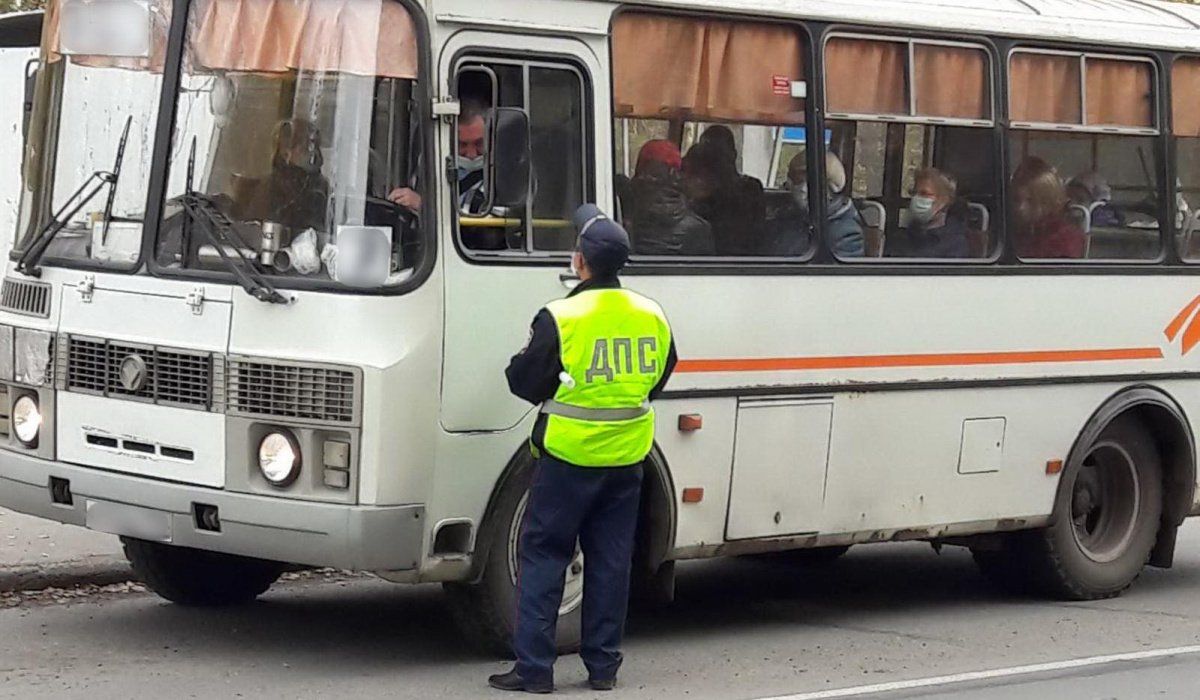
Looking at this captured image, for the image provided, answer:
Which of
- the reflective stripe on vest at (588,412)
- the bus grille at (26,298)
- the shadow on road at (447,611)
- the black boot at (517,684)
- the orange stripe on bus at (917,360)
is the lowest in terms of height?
the shadow on road at (447,611)

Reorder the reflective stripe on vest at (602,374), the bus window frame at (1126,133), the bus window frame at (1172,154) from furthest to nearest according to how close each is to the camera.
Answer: the bus window frame at (1172,154), the bus window frame at (1126,133), the reflective stripe on vest at (602,374)

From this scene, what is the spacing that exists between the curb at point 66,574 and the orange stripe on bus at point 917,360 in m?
3.16

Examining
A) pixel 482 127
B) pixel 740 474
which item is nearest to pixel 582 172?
pixel 482 127

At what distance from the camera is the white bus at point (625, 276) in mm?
8133

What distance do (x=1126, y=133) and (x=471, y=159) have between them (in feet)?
13.6

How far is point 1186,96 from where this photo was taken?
37.2ft

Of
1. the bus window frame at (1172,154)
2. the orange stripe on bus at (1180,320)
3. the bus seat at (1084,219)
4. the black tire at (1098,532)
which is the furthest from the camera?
the bus window frame at (1172,154)

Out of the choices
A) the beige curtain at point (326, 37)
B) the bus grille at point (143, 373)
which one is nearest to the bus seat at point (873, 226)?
the beige curtain at point (326, 37)

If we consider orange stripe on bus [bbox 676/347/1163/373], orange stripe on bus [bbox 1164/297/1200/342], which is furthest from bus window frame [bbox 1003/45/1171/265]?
orange stripe on bus [bbox 676/347/1163/373]

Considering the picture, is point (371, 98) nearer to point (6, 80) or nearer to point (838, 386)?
point (838, 386)

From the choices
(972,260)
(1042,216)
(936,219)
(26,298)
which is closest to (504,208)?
(26,298)

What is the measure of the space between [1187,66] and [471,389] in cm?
487

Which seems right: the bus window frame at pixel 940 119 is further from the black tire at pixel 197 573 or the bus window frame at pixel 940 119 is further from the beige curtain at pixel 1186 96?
the black tire at pixel 197 573

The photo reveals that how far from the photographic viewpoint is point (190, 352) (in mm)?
8250
